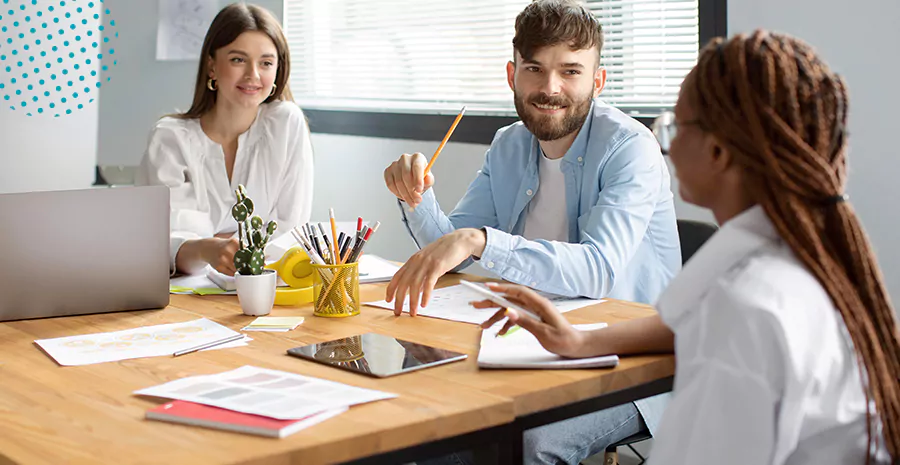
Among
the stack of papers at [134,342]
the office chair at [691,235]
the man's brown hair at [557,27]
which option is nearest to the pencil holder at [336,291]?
the stack of papers at [134,342]

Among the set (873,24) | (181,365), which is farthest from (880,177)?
(181,365)

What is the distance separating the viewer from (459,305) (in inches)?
70.6

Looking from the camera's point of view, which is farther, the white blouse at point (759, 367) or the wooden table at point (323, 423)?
the wooden table at point (323, 423)

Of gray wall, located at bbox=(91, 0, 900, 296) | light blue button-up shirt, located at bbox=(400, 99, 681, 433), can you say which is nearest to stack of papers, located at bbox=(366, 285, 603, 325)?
light blue button-up shirt, located at bbox=(400, 99, 681, 433)

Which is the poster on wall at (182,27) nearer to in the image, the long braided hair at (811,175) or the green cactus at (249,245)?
the green cactus at (249,245)

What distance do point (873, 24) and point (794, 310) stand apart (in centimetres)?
162

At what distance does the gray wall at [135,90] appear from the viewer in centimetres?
405

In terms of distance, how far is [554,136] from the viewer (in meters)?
2.17

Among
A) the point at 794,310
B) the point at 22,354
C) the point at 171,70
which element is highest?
the point at 171,70

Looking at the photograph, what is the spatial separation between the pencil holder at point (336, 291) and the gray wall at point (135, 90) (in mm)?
2580

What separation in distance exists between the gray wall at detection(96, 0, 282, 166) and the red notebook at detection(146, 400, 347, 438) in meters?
3.13

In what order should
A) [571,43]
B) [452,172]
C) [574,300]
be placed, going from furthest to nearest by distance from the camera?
[452,172] < [571,43] < [574,300]

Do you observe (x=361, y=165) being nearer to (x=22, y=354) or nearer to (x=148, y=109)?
(x=148, y=109)

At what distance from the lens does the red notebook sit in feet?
3.49
